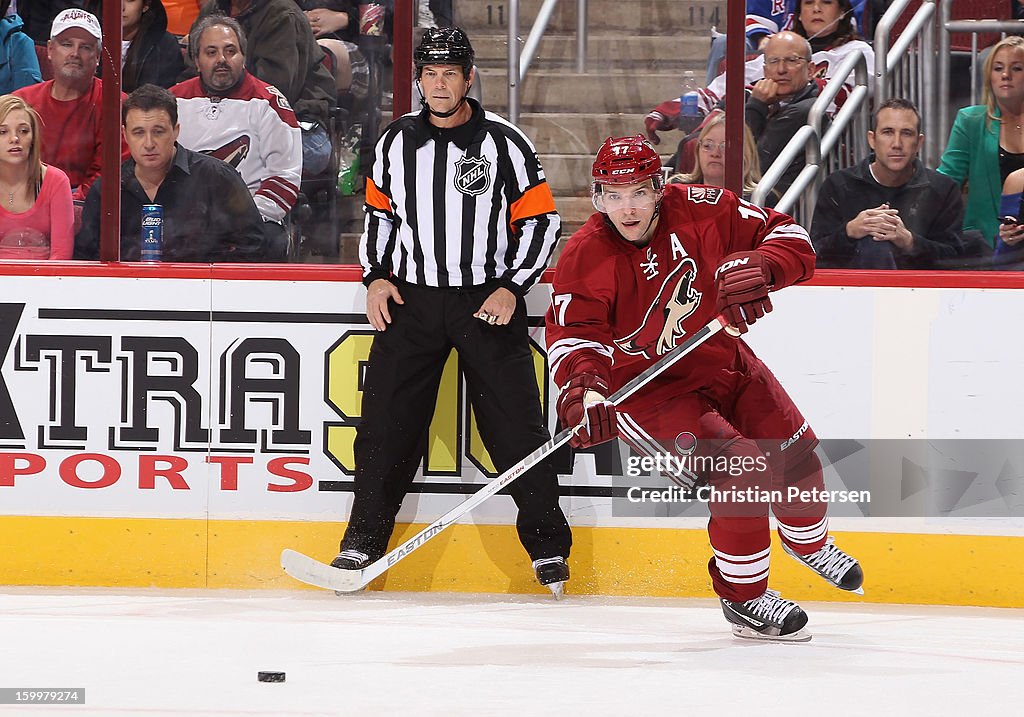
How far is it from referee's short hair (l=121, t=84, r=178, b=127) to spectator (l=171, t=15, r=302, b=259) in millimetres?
21

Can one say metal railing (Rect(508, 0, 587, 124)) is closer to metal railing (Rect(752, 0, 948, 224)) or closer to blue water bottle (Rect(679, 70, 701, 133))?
blue water bottle (Rect(679, 70, 701, 133))

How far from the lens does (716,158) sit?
3850 mm

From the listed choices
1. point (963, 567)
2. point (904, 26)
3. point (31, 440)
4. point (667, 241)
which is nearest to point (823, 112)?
point (904, 26)

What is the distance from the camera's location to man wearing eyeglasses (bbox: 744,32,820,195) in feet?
12.6

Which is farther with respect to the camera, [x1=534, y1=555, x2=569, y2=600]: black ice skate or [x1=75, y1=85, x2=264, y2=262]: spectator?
[x1=75, y1=85, x2=264, y2=262]: spectator

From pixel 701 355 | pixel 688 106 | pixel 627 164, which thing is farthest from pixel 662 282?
pixel 688 106

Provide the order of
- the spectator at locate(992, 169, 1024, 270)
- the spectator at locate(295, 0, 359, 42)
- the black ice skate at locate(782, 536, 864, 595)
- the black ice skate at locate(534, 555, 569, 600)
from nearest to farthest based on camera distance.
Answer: the black ice skate at locate(782, 536, 864, 595), the black ice skate at locate(534, 555, 569, 600), the spectator at locate(992, 169, 1024, 270), the spectator at locate(295, 0, 359, 42)

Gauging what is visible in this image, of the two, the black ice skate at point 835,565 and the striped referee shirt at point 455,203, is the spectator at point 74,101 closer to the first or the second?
the striped referee shirt at point 455,203

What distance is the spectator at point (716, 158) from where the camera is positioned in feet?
12.6

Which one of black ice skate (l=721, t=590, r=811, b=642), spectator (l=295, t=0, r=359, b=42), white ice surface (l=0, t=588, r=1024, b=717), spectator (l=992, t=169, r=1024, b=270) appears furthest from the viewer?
spectator (l=295, t=0, r=359, b=42)

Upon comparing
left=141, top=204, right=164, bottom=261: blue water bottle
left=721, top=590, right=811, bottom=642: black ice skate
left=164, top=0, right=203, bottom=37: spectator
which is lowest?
left=721, top=590, right=811, bottom=642: black ice skate

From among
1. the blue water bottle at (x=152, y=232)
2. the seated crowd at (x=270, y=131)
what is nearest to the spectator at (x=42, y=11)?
the seated crowd at (x=270, y=131)

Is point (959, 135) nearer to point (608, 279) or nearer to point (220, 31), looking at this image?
point (608, 279)

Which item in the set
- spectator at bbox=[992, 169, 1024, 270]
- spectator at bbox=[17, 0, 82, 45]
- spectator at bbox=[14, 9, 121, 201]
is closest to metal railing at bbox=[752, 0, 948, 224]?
spectator at bbox=[992, 169, 1024, 270]
